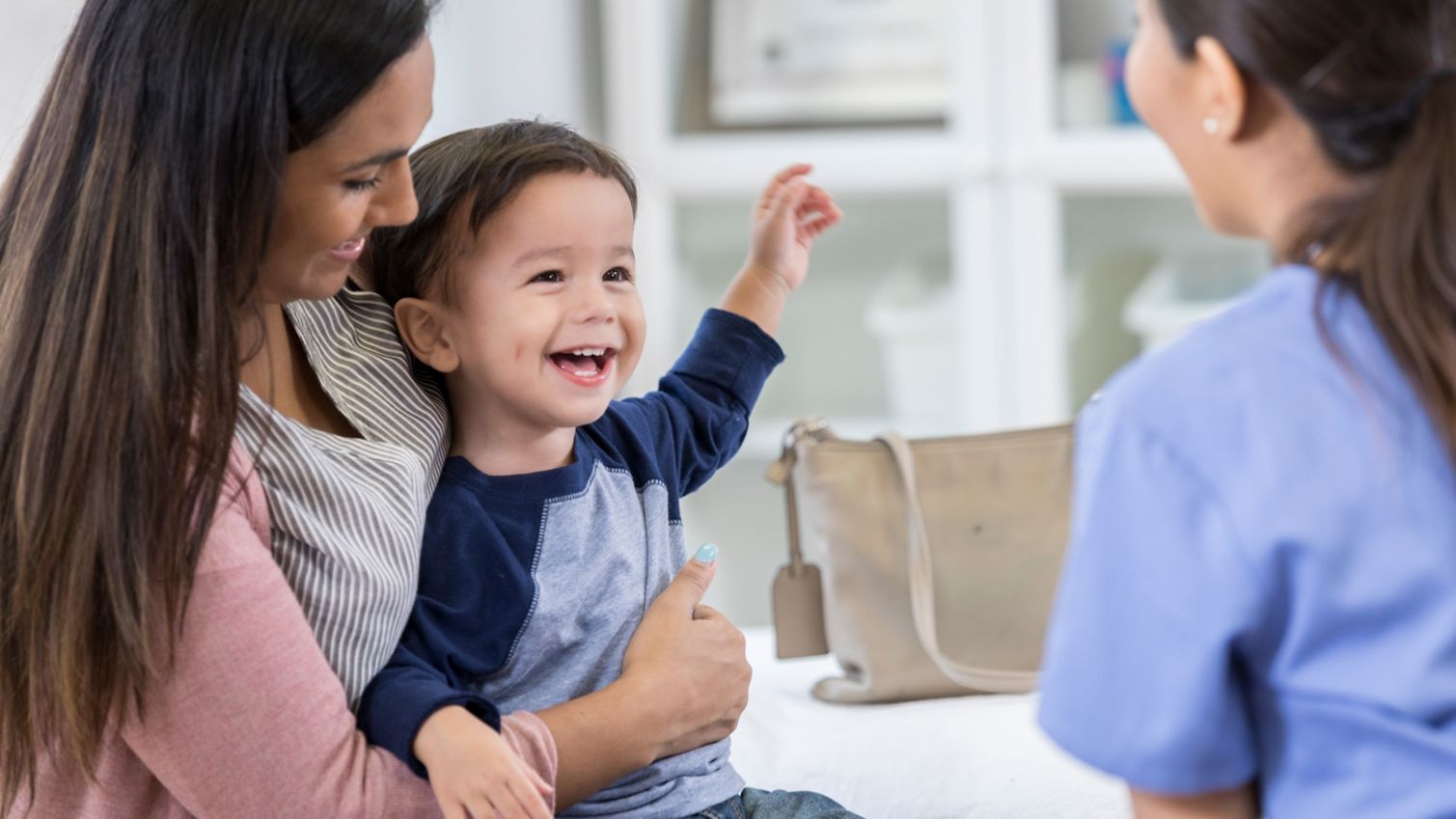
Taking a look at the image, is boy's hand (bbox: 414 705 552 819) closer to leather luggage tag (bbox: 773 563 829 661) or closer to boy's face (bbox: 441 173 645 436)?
boy's face (bbox: 441 173 645 436)

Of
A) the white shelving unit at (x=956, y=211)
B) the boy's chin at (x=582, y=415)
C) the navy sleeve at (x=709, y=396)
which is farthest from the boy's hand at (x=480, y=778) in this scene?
the white shelving unit at (x=956, y=211)

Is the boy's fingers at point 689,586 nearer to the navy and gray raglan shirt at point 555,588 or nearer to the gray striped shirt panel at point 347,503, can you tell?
the navy and gray raglan shirt at point 555,588

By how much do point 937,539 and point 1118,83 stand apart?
3.73ft

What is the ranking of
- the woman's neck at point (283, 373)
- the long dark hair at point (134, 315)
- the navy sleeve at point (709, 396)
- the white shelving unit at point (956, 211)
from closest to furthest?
the long dark hair at point (134, 315)
the woman's neck at point (283, 373)
the navy sleeve at point (709, 396)
the white shelving unit at point (956, 211)

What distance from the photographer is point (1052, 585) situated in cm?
154

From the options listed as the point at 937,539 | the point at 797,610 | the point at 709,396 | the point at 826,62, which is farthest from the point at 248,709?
the point at 826,62

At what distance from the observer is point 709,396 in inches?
48.7

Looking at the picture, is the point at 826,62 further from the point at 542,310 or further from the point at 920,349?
the point at 542,310

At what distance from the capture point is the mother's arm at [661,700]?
3.15 feet

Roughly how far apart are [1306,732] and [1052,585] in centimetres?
85

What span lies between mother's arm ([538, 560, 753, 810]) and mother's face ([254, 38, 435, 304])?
0.31m

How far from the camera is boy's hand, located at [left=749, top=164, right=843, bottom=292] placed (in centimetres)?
129

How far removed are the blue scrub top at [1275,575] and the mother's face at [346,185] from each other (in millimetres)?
442

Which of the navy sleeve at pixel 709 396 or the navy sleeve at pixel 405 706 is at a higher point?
the navy sleeve at pixel 709 396
